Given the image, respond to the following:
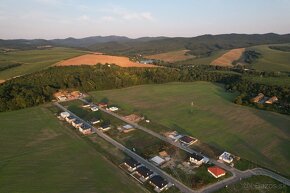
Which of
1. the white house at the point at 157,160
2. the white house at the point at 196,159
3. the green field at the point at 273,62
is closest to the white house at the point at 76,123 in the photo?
the white house at the point at 157,160

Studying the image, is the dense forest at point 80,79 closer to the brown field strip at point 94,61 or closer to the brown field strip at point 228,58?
the brown field strip at point 94,61

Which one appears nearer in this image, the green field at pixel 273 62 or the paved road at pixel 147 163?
the paved road at pixel 147 163

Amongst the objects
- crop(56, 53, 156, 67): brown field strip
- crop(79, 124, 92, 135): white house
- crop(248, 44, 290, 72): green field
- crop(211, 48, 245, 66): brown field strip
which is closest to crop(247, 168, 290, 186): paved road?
crop(79, 124, 92, 135): white house


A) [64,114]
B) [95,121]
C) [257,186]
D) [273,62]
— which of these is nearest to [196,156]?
[257,186]

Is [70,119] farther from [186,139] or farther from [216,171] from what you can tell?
[216,171]

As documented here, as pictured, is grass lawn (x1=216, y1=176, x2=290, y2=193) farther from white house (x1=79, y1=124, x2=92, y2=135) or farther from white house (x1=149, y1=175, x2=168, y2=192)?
white house (x1=79, y1=124, x2=92, y2=135)
